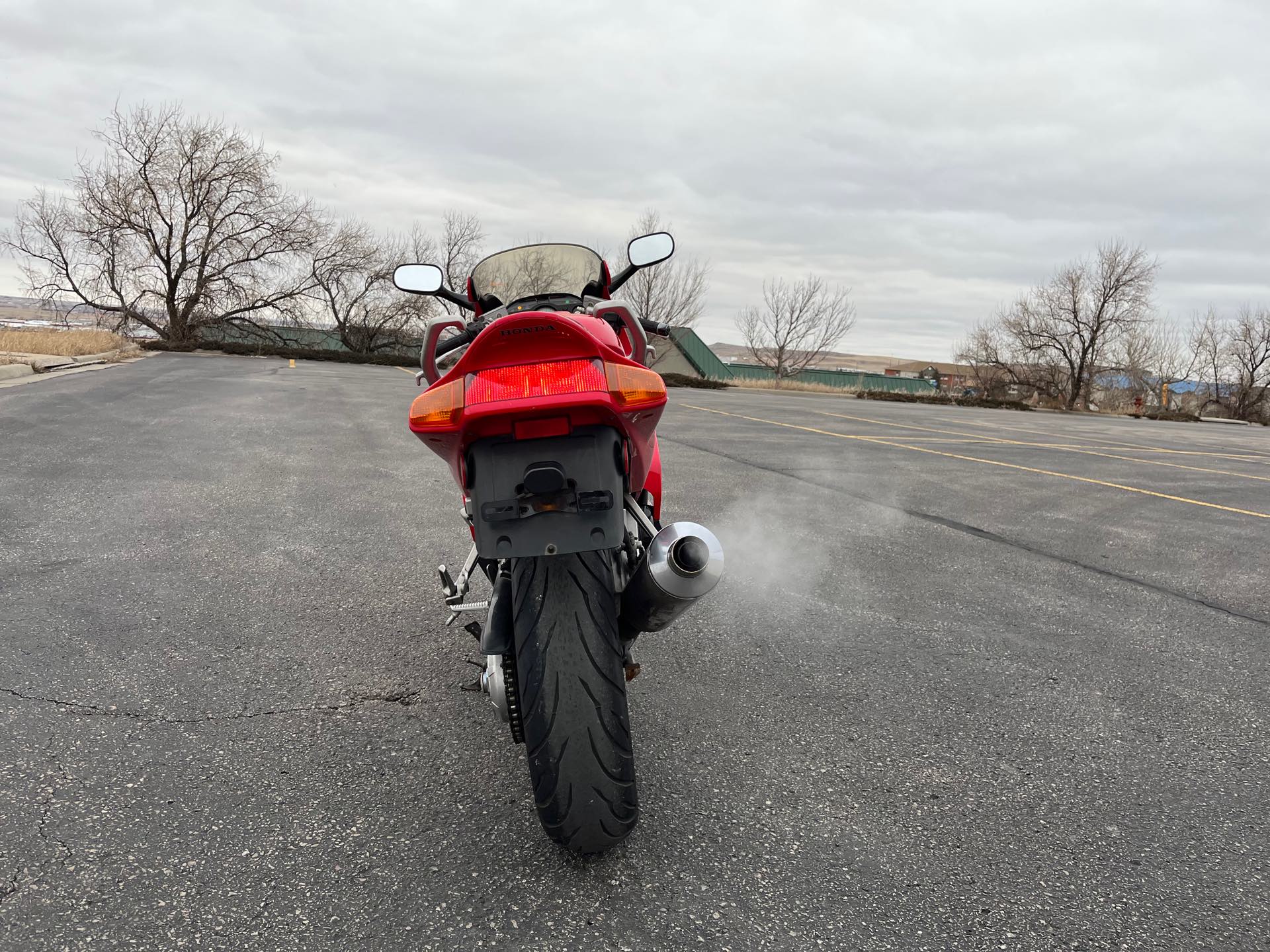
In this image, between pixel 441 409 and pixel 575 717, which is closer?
pixel 575 717

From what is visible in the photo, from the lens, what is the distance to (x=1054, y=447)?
13422 mm

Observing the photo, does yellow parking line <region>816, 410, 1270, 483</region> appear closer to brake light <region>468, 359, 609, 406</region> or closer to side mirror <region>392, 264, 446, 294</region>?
side mirror <region>392, 264, 446, 294</region>

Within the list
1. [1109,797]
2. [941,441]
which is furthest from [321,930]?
[941,441]

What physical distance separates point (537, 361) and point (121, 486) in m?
5.30

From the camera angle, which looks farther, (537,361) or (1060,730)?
(1060,730)

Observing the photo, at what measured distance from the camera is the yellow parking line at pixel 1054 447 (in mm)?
10871

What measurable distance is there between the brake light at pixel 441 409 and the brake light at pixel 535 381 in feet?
0.12

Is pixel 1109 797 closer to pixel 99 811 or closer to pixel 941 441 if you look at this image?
pixel 99 811

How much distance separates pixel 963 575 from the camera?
16.3ft

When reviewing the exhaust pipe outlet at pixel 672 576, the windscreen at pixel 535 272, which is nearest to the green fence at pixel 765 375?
the windscreen at pixel 535 272

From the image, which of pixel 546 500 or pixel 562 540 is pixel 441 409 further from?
pixel 562 540

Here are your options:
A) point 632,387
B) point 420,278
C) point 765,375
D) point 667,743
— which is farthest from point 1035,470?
point 765,375

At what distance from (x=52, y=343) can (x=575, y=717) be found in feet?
75.3

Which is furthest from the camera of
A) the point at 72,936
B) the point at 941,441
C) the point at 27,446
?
the point at 941,441
